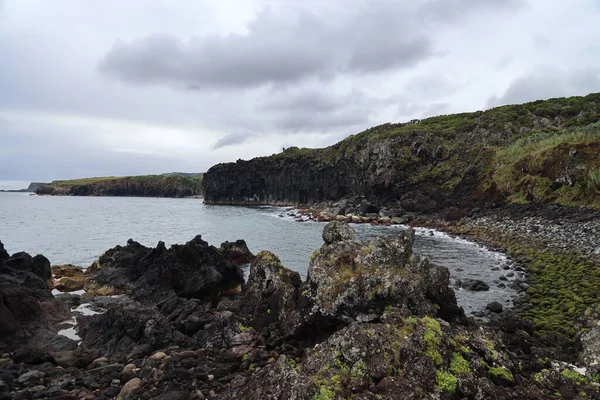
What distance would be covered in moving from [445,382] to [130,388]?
773 centimetres

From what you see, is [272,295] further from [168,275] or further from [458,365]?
[168,275]

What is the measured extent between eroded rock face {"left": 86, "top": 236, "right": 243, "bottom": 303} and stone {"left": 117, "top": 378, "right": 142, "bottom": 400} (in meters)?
10.4

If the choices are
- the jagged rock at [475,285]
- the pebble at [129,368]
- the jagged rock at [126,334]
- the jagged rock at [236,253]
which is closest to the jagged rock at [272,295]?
the jagged rock at [126,334]

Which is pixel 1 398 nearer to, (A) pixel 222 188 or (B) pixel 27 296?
(B) pixel 27 296

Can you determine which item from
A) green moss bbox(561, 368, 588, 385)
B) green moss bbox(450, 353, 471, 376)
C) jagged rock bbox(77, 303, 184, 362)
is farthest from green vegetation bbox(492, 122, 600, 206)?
jagged rock bbox(77, 303, 184, 362)

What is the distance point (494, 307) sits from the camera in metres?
18.0

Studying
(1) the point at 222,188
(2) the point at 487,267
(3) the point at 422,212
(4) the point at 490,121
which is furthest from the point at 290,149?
(2) the point at 487,267

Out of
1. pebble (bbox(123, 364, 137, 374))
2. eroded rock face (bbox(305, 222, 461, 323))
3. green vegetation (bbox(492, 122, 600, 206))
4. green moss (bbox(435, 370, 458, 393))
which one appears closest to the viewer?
green moss (bbox(435, 370, 458, 393))

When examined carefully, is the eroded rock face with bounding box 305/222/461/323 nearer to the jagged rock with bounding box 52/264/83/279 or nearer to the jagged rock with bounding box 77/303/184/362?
the jagged rock with bounding box 77/303/184/362

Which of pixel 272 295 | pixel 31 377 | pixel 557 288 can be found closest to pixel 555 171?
pixel 557 288

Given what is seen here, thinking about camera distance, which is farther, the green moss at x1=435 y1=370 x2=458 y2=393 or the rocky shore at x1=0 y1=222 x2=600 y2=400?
the rocky shore at x1=0 y1=222 x2=600 y2=400

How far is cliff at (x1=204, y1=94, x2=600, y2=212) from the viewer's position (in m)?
45.6

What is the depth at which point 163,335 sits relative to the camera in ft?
44.5

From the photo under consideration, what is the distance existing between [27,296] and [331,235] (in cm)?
1354
